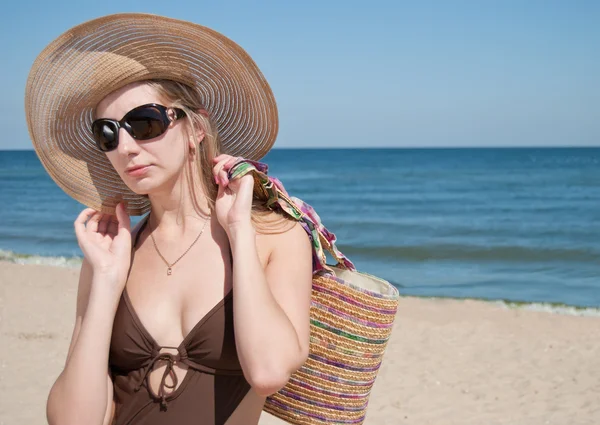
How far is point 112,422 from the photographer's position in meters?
2.48

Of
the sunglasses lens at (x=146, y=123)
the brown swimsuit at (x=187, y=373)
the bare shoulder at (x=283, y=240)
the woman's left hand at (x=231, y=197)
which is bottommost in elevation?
the brown swimsuit at (x=187, y=373)

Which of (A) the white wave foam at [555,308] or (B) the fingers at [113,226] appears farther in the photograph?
(A) the white wave foam at [555,308]

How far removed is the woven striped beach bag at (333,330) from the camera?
246cm

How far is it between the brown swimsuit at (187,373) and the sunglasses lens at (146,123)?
1.80 feet

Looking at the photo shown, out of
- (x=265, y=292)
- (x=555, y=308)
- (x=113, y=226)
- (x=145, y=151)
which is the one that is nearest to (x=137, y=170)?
(x=145, y=151)

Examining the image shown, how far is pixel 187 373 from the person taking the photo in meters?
2.32

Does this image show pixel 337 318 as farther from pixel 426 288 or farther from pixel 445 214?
pixel 445 214

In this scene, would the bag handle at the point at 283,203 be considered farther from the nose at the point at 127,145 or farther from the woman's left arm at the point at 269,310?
the nose at the point at 127,145

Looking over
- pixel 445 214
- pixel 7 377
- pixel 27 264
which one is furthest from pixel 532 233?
pixel 7 377

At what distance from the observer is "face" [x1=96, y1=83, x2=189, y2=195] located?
2.35 meters

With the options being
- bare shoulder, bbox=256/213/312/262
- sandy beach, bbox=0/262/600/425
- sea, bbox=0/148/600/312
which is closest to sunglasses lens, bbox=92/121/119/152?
bare shoulder, bbox=256/213/312/262

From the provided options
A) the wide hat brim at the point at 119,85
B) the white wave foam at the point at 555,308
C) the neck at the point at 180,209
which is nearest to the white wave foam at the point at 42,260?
the white wave foam at the point at 555,308

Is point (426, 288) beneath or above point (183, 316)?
beneath

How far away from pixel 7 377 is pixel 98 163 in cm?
454
